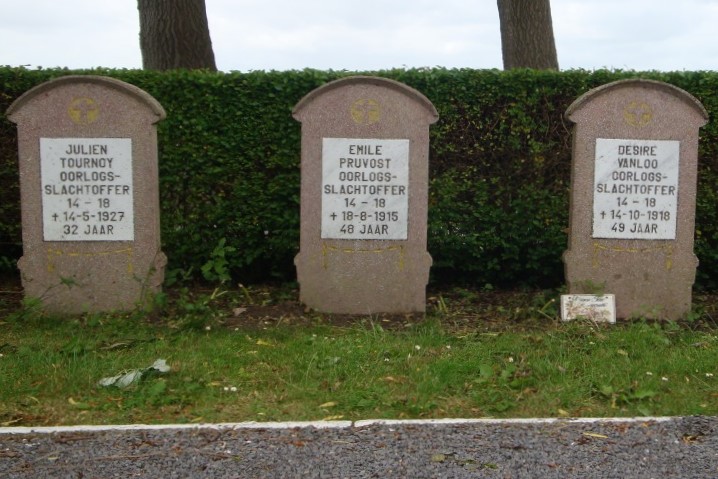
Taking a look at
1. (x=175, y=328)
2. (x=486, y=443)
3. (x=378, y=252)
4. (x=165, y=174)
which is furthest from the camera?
(x=165, y=174)

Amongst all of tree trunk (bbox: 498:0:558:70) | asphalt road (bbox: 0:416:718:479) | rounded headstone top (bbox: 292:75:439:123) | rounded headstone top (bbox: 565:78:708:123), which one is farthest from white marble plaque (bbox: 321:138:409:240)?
tree trunk (bbox: 498:0:558:70)

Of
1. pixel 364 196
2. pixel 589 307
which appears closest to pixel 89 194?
pixel 364 196

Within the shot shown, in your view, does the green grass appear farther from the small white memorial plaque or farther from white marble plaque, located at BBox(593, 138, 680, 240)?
white marble plaque, located at BBox(593, 138, 680, 240)

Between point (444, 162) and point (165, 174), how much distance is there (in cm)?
234

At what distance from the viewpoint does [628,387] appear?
4207 millimetres

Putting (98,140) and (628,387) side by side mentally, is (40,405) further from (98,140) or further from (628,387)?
(628,387)

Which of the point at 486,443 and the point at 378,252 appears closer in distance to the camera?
the point at 486,443

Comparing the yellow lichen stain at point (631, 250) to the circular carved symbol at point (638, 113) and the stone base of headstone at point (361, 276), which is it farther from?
the stone base of headstone at point (361, 276)

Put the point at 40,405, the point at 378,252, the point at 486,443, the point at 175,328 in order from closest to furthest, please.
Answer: the point at 486,443, the point at 40,405, the point at 175,328, the point at 378,252

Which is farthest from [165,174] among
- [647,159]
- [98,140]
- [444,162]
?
[647,159]

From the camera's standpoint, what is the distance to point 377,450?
3.34 meters

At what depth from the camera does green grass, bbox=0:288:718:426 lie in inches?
156

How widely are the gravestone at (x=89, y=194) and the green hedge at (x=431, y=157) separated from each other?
30.7 inches

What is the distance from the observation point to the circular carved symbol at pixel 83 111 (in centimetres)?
558
